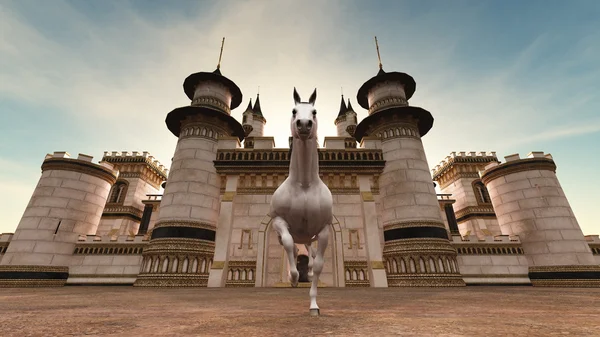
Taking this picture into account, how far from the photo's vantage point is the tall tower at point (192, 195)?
1396 cm

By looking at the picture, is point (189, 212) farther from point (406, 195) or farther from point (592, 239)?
point (592, 239)

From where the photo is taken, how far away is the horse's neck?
4133 mm

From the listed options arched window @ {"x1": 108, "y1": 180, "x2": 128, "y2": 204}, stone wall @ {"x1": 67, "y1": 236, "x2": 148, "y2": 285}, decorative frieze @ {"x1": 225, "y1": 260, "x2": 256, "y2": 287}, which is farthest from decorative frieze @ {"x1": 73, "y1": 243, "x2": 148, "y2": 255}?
arched window @ {"x1": 108, "y1": 180, "x2": 128, "y2": 204}

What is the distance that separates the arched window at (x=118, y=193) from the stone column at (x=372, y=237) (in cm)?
2329

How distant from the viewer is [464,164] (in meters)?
27.1

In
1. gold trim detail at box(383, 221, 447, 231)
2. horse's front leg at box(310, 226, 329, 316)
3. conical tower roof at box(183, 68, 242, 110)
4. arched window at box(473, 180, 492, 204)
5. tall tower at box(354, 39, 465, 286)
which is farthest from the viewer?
arched window at box(473, 180, 492, 204)

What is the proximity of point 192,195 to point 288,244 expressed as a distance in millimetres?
12782

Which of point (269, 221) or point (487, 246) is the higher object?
point (269, 221)

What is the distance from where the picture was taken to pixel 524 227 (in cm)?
1664

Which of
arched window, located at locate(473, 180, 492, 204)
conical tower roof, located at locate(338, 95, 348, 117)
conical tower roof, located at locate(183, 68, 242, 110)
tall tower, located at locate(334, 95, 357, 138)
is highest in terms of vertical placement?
conical tower roof, located at locate(338, 95, 348, 117)

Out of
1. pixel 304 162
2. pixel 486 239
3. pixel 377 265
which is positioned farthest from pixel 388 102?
pixel 304 162

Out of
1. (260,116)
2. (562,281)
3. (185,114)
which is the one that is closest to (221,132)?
(185,114)

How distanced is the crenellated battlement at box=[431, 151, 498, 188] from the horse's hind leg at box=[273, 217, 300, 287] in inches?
1091

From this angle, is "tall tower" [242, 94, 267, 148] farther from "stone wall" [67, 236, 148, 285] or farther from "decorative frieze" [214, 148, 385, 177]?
"stone wall" [67, 236, 148, 285]
